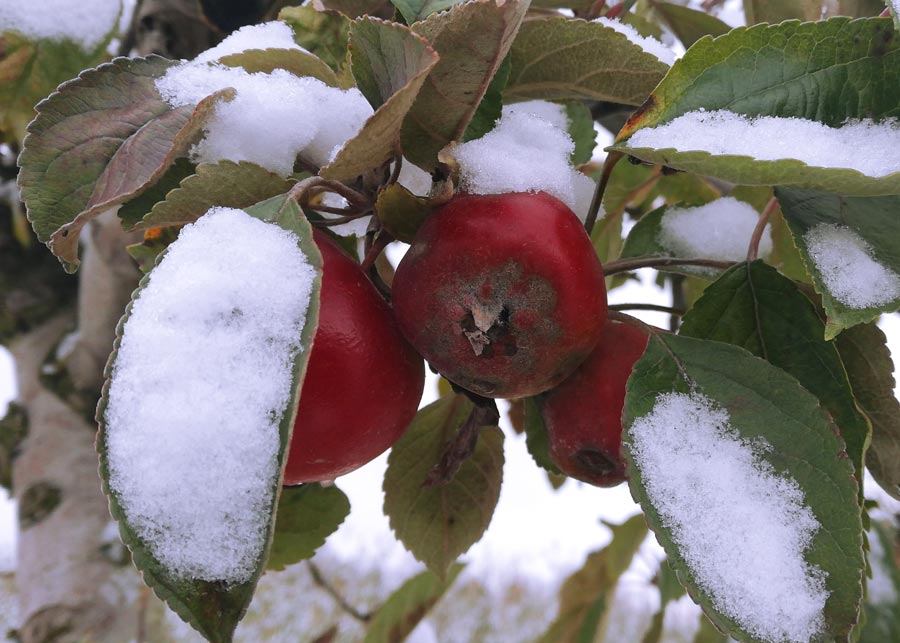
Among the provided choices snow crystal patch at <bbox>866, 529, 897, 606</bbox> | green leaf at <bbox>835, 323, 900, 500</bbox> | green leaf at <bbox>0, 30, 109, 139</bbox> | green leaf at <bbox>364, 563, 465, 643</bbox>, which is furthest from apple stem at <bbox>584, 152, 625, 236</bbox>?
green leaf at <bbox>364, 563, 465, 643</bbox>

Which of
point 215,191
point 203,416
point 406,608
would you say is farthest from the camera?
point 406,608

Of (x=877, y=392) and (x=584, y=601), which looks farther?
(x=584, y=601)

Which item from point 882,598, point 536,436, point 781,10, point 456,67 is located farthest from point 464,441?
point 882,598

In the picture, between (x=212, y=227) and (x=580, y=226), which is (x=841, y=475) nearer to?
(x=580, y=226)

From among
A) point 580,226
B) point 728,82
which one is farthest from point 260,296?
point 728,82

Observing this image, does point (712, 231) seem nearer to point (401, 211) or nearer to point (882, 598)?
point (401, 211)

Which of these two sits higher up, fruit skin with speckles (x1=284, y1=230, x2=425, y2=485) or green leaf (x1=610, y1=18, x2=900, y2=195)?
green leaf (x1=610, y1=18, x2=900, y2=195)

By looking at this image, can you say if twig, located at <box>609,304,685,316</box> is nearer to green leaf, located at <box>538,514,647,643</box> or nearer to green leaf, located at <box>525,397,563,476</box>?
green leaf, located at <box>525,397,563,476</box>

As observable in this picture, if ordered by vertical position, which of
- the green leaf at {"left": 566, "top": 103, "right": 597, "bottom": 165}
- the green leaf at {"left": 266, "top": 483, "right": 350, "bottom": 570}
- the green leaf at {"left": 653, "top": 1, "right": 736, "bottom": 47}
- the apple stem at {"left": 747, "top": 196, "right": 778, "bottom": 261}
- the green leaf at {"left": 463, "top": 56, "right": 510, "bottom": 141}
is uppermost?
the green leaf at {"left": 463, "top": 56, "right": 510, "bottom": 141}
